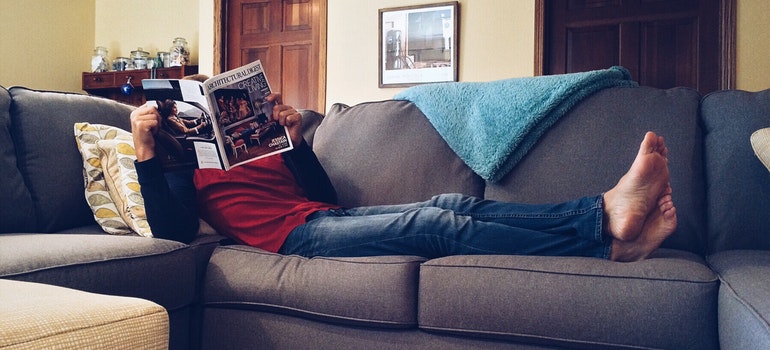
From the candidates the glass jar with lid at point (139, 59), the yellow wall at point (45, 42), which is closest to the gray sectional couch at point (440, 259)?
the glass jar with lid at point (139, 59)

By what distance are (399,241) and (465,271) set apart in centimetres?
21

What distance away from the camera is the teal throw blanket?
5.91 ft

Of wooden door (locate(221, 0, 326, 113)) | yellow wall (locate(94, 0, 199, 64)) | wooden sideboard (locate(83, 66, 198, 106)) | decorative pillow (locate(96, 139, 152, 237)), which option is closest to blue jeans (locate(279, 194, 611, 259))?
decorative pillow (locate(96, 139, 152, 237))

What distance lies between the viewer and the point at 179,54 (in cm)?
527

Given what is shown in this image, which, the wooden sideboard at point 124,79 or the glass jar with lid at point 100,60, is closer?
the wooden sideboard at point 124,79

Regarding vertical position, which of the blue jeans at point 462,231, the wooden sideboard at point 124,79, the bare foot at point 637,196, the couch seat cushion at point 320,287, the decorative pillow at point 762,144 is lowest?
the couch seat cushion at point 320,287

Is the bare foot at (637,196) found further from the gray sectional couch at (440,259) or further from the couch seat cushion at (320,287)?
the couch seat cushion at (320,287)

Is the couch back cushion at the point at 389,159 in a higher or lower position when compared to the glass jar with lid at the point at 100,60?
lower

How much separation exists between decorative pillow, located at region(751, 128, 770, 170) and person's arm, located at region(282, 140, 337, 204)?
1.14 metres

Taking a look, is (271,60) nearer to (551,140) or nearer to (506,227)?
(551,140)

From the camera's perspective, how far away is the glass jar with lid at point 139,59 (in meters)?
5.41

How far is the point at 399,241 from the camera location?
59.1 inches

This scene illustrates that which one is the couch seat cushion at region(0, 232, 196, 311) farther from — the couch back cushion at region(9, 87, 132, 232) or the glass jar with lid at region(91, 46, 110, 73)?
the glass jar with lid at region(91, 46, 110, 73)

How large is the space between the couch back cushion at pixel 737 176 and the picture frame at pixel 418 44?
274cm
